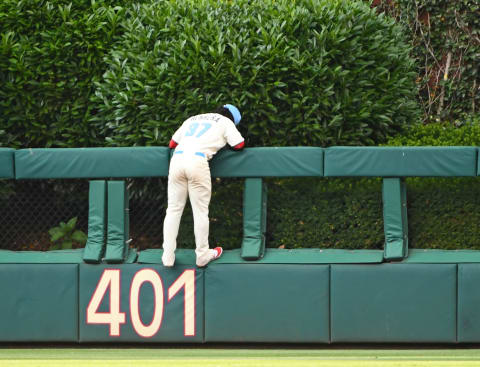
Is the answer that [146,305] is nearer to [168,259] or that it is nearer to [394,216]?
[168,259]

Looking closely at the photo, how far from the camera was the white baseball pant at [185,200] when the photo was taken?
5754 mm

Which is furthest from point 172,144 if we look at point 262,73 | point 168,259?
point 262,73

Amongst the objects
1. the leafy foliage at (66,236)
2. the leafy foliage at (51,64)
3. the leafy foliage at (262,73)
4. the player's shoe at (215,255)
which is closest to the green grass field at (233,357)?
the player's shoe at (215,255)

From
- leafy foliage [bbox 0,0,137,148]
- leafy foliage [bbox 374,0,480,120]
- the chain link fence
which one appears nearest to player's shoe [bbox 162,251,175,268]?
the chain link fence

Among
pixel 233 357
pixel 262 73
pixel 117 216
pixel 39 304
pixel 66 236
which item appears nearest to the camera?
pixel 233 357

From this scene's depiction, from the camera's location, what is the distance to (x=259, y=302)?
5.89m

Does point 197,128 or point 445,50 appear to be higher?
point 445,50

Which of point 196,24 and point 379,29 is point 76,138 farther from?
point 379,29

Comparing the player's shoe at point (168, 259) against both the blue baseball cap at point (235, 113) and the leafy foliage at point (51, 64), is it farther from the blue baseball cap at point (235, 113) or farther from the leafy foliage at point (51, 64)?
the leafy foliage at point (51, 64)

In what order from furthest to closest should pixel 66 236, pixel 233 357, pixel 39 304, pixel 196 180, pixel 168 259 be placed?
pixel 66 236 < pixel 39 304 < pixel 168 259 < pixel 196 180 < pixel 233 357

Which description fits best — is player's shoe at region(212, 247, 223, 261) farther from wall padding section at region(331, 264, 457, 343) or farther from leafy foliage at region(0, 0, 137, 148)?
leafy foliage at region(0, 0, 137, 148)

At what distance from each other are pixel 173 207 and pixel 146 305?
→ 2.96 ft

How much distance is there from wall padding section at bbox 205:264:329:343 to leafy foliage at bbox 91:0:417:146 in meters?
1.40

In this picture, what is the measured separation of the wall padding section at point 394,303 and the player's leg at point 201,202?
1127mm
